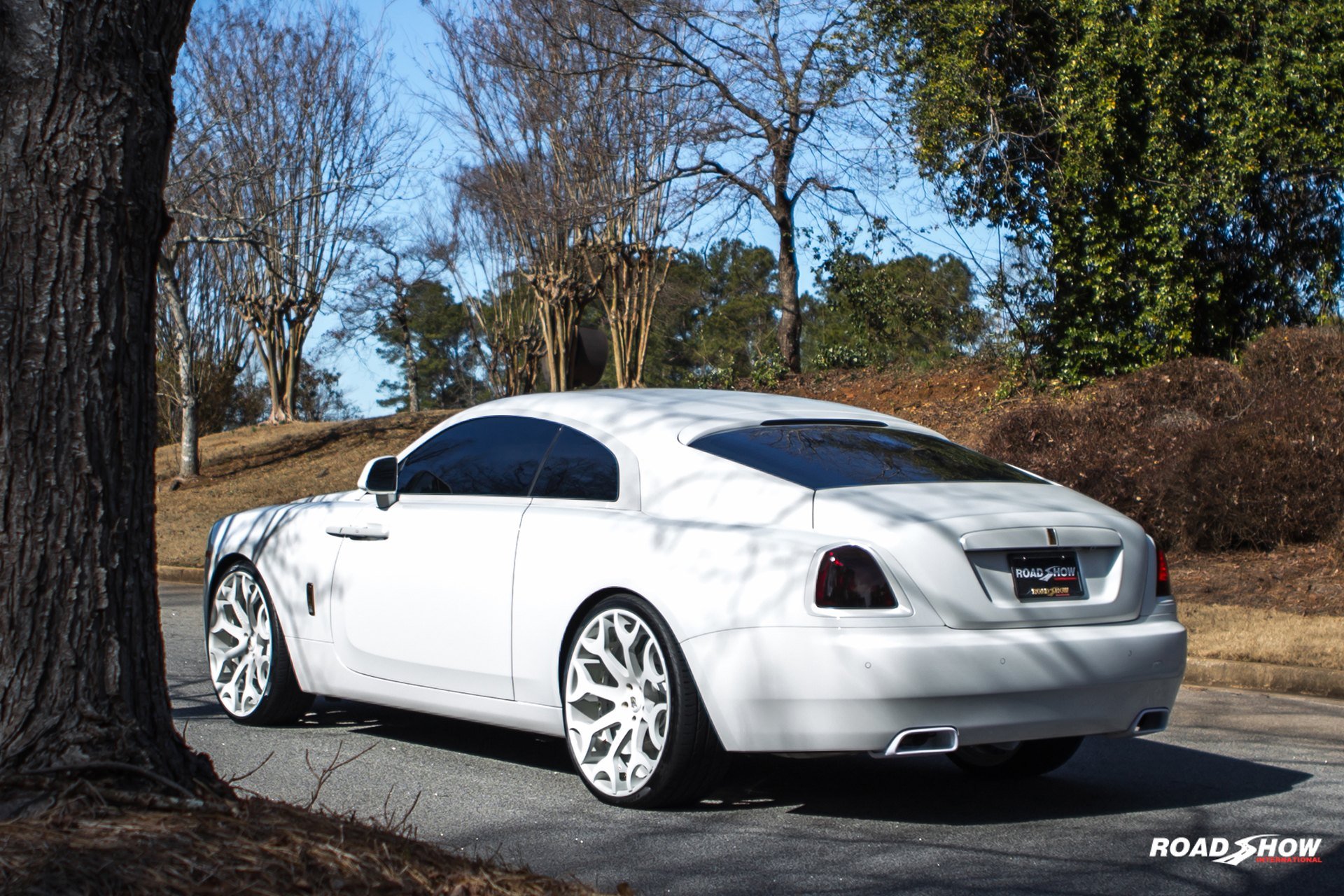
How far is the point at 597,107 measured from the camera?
2192 centimetres

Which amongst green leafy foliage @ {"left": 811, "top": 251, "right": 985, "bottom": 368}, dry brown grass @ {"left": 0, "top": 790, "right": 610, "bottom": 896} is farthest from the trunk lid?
green leafy foliage @ {"left": 811, "top": 251, "right": 985, "bottom": 368}

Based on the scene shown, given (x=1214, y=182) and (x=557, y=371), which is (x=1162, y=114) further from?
(x=557, y=371)

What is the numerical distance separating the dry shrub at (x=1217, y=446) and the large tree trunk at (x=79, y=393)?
33.5ft

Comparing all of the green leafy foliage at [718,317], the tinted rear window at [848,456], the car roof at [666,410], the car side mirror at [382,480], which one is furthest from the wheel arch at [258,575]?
the green leafy foliage at [718,317]

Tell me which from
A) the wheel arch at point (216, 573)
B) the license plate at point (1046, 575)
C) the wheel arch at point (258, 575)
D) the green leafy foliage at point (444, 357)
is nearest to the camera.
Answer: the license plate at point (1046, 575)

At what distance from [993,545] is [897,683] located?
2.15ft

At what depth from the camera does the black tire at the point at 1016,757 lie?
19.2ft

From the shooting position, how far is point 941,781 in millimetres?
6008

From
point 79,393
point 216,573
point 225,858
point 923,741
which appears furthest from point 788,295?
point 225,858

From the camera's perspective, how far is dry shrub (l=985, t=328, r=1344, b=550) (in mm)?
12156

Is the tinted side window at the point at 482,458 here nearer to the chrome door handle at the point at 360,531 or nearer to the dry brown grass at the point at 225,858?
the chrome door handle at the point at 360,531

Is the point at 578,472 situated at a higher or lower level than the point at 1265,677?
higher

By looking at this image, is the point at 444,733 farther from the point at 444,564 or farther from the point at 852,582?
the point at 852,582

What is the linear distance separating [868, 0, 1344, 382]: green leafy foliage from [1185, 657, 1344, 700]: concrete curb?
11624mm
